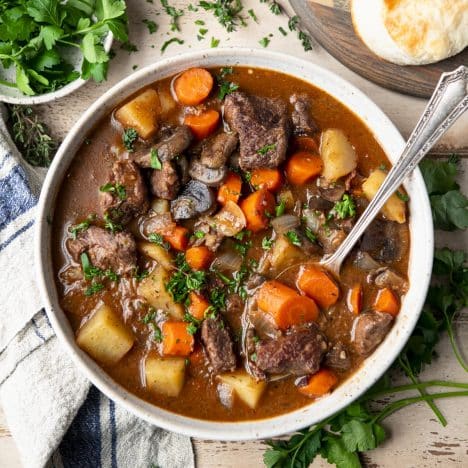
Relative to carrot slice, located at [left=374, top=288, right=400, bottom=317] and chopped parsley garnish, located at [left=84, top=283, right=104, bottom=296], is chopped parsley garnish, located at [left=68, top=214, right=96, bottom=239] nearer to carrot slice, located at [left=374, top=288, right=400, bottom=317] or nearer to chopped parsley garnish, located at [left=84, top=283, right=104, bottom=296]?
chopped parsley garnish, located at [left=84, top=283, right=104, bottom=296]

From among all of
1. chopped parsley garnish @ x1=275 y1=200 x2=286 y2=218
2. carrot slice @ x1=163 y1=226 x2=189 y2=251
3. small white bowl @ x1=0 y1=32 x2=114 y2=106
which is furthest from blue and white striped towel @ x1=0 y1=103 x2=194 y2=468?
chopped parsley garnish @ x1=275 y1=200 x2=286 y2=218

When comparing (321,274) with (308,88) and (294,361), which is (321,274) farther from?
(308,88)

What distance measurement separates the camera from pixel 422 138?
12.0 ft

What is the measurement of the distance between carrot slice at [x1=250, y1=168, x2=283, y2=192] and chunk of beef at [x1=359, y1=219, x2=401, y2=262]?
64 cm

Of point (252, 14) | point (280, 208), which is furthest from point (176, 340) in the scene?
point (252, 14)

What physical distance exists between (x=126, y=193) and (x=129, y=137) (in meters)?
0.36

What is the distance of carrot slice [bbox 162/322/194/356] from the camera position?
3.94 meters

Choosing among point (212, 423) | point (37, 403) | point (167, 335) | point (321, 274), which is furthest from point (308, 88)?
point (37, 403)

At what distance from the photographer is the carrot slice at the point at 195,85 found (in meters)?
3.98

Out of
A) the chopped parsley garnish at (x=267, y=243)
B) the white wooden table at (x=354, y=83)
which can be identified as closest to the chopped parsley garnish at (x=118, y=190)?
the white wooden table at (x=354, y=83)

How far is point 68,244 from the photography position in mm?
4016

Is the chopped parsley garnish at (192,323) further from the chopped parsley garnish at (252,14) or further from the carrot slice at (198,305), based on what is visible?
the chopped parsley garnish at (252,14)

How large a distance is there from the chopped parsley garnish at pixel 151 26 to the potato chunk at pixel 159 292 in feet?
5.52

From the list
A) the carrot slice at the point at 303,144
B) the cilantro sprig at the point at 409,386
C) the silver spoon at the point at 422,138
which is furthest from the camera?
the cilantro sprig at the point at 409,386
